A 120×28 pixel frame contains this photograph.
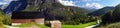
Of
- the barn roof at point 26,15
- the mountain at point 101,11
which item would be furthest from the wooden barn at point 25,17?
the mountain at point 101,11

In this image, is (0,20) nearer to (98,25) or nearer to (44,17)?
(44,17)

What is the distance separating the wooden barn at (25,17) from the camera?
14930mm

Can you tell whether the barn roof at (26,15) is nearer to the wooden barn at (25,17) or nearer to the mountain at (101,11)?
the wooden barn at (25,17)

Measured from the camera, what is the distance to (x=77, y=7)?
15.2m

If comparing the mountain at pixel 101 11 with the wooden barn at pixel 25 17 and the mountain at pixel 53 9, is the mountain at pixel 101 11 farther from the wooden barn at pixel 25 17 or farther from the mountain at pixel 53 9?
the wooden barn at pixel 25 17

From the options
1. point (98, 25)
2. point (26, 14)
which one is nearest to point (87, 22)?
point (98, 25)

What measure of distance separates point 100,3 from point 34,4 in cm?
123

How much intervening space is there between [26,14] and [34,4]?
0.80 feet

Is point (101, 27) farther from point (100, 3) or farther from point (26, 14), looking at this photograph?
point (26, 14)

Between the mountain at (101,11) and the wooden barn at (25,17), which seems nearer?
the wooden barn at (25,17)

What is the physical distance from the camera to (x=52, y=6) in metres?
15.1

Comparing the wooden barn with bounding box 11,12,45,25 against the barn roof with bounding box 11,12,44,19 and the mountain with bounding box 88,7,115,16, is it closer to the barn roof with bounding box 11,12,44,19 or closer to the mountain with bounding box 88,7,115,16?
the barn roof with bounding box 11,12,44,19

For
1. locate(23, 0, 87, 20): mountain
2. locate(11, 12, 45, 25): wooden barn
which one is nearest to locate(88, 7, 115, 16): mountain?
locate(23, 0, 87, 20): mountain

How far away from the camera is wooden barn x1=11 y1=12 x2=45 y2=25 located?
49.0ft
